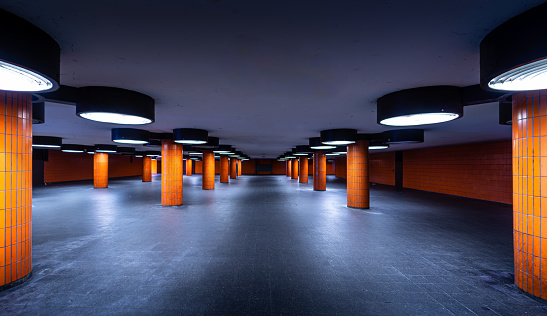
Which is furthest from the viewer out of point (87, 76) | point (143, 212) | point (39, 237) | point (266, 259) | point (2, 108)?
point (143, 212)

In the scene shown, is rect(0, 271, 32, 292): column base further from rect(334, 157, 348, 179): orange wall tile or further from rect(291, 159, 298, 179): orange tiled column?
rect(334, 157, 348, 179): orange wall tile

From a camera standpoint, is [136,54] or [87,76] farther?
[87,76]

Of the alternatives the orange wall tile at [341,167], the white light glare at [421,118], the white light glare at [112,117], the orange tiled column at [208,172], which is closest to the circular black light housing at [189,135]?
the white light glare at [112,117]

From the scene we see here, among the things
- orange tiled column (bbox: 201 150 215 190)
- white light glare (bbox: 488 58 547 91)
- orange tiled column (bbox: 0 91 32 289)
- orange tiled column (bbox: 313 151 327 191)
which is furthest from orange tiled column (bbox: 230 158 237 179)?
white light glare (bbox: 488 58 547 91)

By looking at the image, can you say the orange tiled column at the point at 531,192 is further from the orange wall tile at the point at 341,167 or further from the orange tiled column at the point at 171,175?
the orange wall tile at the point at 341,167

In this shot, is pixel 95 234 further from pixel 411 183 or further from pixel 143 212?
pixel 411 183

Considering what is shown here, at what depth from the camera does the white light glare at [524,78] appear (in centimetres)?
251

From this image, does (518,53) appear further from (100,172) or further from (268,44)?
(100,172)

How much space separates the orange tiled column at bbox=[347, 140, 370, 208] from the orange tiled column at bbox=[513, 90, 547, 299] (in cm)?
744

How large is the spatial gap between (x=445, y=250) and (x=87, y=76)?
8.03m

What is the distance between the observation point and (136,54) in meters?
3.35

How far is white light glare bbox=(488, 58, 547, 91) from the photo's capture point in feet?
8.25

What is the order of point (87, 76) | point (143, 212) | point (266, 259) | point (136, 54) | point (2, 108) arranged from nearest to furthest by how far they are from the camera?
point (136, 54) < point (2, 108) < point (87, 76) < point (266, 259) < point (143, 212)

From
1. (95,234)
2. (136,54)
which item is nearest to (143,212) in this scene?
(95,234)
